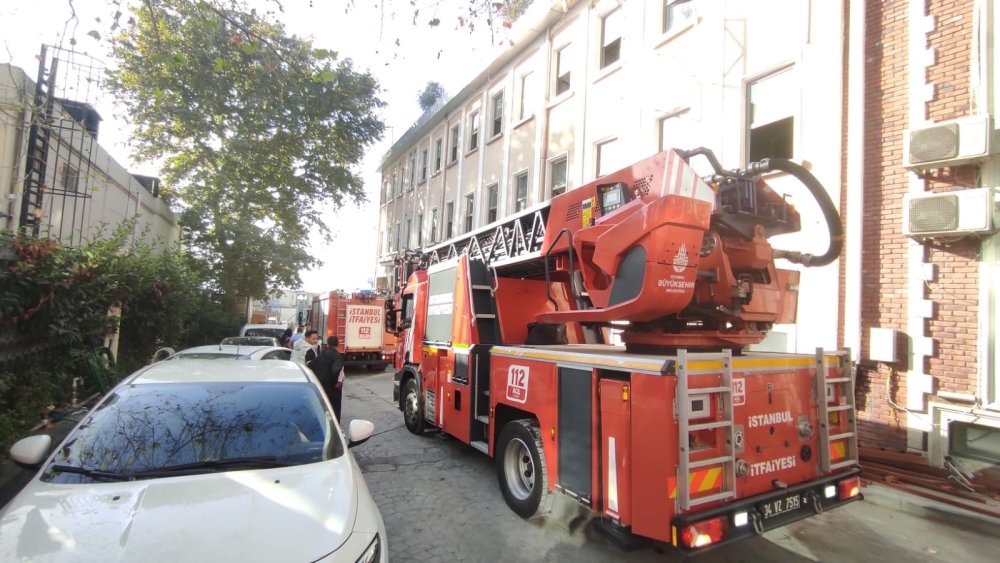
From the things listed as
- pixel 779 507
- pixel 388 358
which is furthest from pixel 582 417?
pixel 388 358

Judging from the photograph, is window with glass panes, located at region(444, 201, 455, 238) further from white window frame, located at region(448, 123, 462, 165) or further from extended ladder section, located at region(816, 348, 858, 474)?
extended ladder section, located at region(816, 348, 858, 474)

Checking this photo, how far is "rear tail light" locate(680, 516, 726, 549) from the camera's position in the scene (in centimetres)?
299

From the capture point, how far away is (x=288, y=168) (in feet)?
69.5

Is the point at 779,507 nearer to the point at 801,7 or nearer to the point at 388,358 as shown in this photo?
the point at 801,7

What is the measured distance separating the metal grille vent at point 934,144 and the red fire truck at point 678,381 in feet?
10.6

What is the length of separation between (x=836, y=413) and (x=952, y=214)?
3909 millimetres

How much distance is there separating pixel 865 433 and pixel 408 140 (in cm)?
2323

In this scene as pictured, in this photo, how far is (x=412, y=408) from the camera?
7.96 metres

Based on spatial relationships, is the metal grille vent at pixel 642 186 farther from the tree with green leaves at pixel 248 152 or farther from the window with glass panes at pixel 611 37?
the tree with green leaves at pixel 248 152

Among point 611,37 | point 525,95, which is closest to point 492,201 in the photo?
point 525,95

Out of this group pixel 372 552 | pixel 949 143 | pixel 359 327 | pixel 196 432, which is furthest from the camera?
pixel 359 327

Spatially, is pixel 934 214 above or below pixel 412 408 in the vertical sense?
above

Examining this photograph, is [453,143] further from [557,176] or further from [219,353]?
[219,353]

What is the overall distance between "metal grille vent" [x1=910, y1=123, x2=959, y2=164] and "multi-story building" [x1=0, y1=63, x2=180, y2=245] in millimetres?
10356
